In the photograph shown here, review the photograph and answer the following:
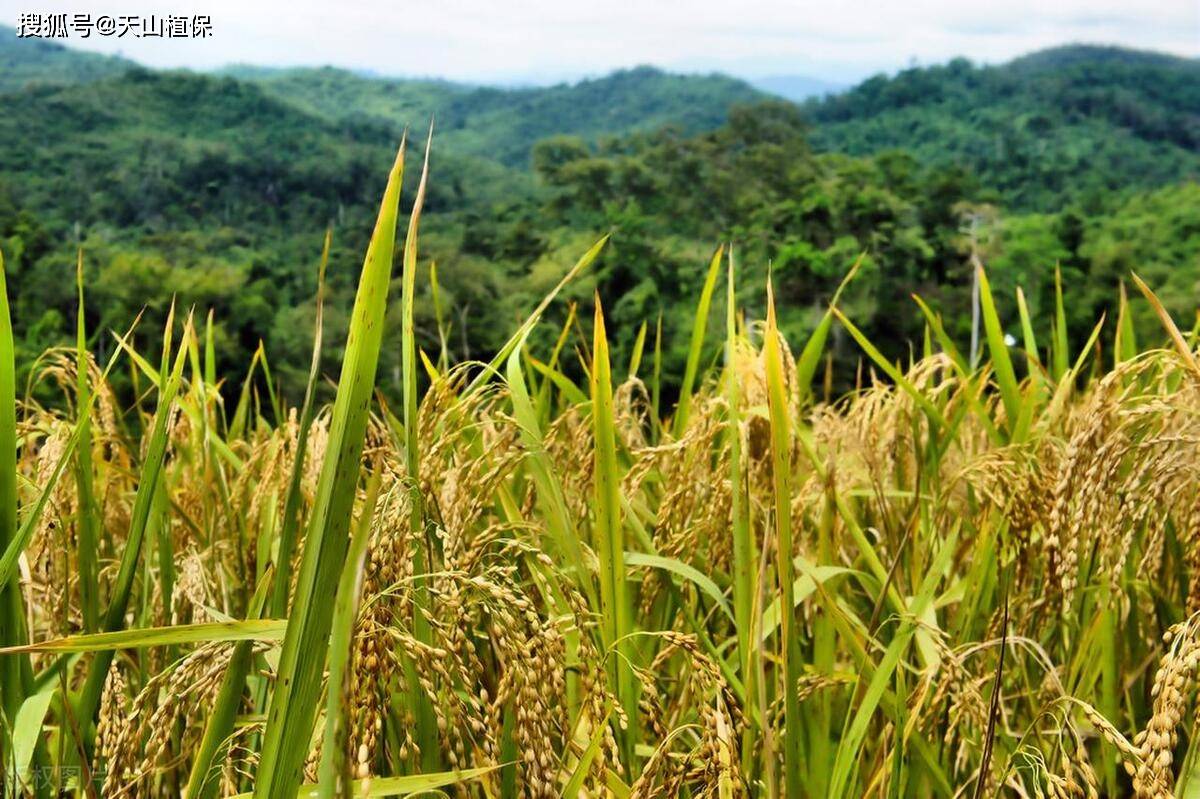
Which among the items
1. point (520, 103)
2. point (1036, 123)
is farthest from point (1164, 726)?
point (520, 103)

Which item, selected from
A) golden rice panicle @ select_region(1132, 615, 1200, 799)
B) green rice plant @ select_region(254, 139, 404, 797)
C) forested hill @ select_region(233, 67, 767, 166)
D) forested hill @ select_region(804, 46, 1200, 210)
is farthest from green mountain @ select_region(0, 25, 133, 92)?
golden rice panicle @ select_region(1132, 615, 1200, 799)

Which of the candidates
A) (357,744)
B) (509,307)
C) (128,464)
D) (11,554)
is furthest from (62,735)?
(509,307)

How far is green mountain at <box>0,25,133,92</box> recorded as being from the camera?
5938 centimetres

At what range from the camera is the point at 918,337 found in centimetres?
2961

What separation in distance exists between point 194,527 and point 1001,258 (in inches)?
1214

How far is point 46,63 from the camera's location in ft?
221

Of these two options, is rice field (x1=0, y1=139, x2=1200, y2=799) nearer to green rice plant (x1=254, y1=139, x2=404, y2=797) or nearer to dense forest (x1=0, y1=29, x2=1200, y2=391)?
green rice plant (x1=254, y1=139, x2=404, y2=797)

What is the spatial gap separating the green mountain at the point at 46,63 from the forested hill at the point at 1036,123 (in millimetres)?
42839

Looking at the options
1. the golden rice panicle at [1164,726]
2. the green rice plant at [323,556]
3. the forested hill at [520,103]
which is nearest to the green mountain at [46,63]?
the forested hill at [520,103]

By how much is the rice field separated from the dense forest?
11.5 m

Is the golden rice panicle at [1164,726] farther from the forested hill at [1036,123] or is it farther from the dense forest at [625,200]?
the forested hill at [1036,123]

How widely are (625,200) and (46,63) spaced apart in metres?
50.2

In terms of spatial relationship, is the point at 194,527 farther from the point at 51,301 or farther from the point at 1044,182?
the point at 1044,182

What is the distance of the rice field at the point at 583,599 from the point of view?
2.09 feet
